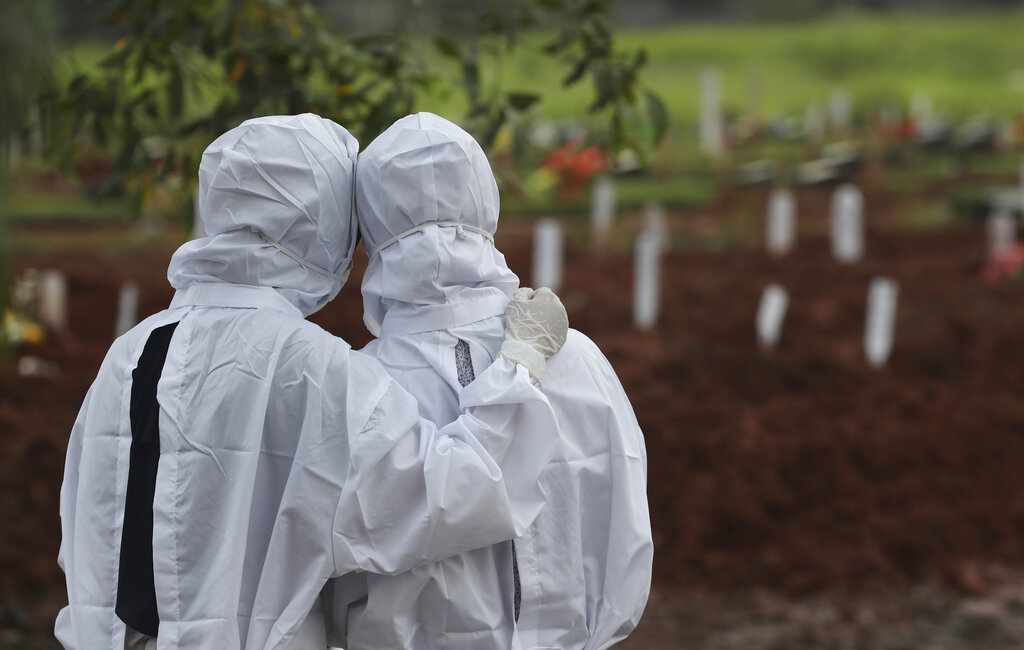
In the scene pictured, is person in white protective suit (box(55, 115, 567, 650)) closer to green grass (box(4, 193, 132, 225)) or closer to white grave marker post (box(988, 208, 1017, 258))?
white grave marker post (box(988, 208, 1017, 258))

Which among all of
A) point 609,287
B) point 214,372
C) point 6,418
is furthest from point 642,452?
point 609,287

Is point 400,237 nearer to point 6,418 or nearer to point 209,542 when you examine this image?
point 209,542

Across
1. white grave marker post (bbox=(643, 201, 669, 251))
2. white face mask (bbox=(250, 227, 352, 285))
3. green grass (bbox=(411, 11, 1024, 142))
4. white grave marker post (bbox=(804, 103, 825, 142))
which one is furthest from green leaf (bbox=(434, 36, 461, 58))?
white grave marker post (bbox=(804, 103, 825, 142))

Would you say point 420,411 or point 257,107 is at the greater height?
point 257,107

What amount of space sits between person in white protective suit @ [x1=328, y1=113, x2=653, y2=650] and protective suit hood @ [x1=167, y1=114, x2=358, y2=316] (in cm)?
8

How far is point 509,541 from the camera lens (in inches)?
91.6

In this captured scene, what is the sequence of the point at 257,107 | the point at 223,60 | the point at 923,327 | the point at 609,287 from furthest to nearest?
the point at 609,287 → the point at 923,327 → the point at 223,60 → the point at 257,107

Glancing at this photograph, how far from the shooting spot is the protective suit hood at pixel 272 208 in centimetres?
220

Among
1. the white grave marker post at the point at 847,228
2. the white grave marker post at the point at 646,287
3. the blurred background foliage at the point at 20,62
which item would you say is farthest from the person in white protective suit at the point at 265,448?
the white grave marker post at the point at 847,228

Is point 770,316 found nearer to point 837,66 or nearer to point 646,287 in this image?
point 646,287

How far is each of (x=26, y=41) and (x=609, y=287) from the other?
17.7ft

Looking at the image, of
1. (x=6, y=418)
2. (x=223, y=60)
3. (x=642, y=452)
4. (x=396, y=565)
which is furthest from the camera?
(x=6, y=418)

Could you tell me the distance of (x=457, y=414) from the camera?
229cm

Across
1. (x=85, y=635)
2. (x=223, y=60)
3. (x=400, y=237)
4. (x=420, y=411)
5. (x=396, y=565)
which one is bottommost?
(x=85, y=635)
